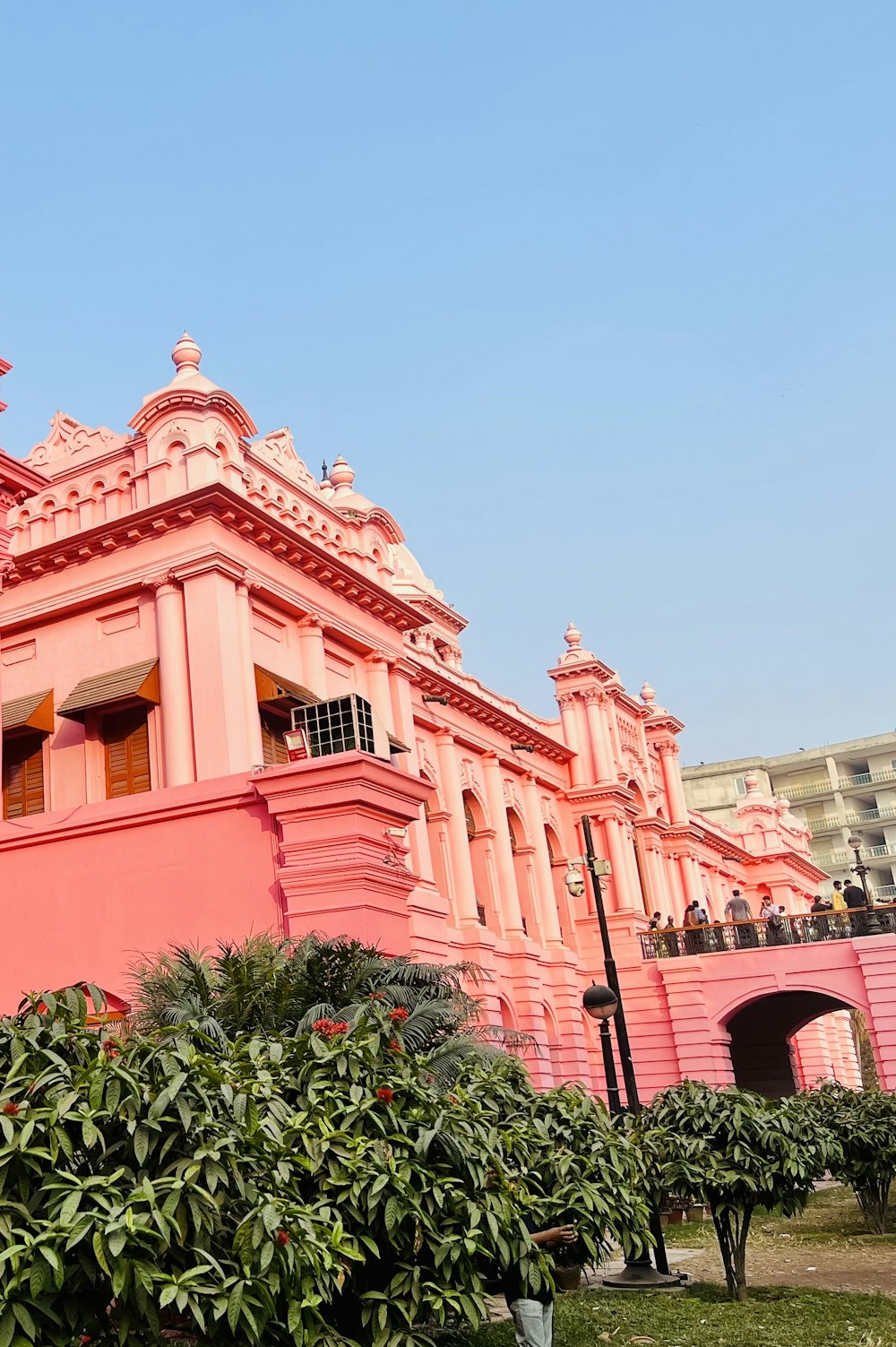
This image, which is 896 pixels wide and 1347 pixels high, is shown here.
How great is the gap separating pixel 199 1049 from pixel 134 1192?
4.76 feet

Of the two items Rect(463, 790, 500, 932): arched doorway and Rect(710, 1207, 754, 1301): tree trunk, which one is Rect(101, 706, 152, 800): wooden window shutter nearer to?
Rect(710, 1207, 754, 1301): tree trunk

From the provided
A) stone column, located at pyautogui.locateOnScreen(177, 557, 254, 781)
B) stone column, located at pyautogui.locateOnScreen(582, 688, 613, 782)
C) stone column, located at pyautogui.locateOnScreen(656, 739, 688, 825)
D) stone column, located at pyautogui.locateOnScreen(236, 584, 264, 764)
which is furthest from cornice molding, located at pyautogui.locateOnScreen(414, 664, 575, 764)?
stone column, located at pyautogui.locateOnScreen(177, 557, 254, 781)

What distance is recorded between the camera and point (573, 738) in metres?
34.0

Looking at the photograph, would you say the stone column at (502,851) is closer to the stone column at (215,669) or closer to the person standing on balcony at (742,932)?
the person standing on balcony at (742,932)

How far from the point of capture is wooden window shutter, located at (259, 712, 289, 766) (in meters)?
19.0

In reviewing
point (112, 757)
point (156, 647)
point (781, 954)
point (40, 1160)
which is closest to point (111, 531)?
point (156, 647)

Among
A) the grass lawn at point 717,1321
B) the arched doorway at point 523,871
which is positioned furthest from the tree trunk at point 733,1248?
the arched doorway at point 523,871

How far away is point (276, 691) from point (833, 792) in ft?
178

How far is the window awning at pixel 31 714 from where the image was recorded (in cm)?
1882

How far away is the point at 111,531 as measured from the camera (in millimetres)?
18844

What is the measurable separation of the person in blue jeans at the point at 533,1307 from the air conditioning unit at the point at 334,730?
19.2 ft

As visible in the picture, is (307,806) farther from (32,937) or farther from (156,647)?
(156,647)

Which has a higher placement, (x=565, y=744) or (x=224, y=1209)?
(x=565, y=744)

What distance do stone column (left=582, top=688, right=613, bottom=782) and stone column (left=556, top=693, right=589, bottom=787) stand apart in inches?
11.1
